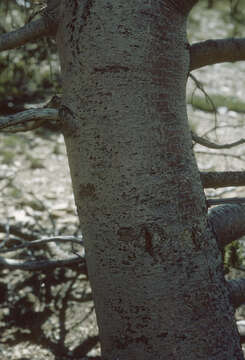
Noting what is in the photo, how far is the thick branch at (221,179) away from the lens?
1.25 metres

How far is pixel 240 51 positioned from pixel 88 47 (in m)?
0.60

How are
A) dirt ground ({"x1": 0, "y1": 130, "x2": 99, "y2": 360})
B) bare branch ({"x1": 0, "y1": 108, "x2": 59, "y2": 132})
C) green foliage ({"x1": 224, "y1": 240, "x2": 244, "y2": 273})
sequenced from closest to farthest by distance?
1. bare branch ({"x1": 0, "y1": 108, "x2": 59, "y2": 132})
2. dirt ground ({"x1": 0, "y1": 130, "x2": 99, "y2": 360})
3. green foliage ({"x1": 224, "y1": 240, "x2": 244, "y2": 273})

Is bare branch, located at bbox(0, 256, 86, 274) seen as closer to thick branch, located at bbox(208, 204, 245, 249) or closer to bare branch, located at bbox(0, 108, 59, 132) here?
thick branch, located at bbox(208, 204, 245, 249)

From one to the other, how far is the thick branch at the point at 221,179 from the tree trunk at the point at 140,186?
0.24 m

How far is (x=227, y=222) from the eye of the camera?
1.25 metres

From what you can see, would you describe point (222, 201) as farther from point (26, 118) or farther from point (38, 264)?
point (38, 264)

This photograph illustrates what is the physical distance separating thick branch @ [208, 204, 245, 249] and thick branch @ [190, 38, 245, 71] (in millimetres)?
481

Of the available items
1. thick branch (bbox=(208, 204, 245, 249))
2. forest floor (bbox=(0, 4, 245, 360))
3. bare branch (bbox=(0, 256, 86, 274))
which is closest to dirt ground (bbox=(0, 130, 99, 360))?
forest floor (bbox=(0, 4, 245, 360))

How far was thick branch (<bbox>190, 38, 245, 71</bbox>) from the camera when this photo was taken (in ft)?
4.10

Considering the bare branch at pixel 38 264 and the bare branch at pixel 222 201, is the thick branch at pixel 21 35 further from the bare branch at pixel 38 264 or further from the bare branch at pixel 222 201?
the bare branch at pixel 38 264

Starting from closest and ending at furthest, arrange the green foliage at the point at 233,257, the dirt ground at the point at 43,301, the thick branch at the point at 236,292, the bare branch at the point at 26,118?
the bare branch at the point at 26,118 → the thick branch at the point at 236,292 → the dirt ground at the point at 43,301 → the green foliage at the point at 233,257

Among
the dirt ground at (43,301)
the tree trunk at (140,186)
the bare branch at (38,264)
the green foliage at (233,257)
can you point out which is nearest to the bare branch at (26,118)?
the tree trunk at (140,186)

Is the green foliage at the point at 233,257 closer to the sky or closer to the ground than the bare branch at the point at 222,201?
closer to the ground

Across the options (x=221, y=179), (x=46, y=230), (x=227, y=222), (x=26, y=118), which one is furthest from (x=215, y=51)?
(x=46, y=230)
